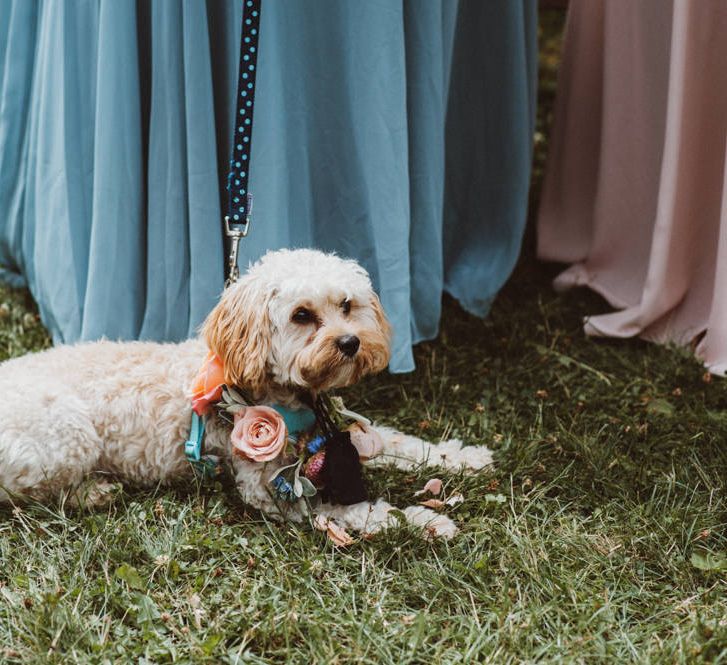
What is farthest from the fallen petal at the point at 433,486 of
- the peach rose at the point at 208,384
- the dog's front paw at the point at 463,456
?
the peach rose at the point at 208,384

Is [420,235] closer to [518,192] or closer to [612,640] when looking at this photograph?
[518,192]

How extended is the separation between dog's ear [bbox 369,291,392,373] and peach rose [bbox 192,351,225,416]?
424mm

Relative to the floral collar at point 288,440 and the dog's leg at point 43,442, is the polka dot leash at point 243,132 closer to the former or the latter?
the floral collar at point 288,440

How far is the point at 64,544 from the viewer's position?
7.63 feet

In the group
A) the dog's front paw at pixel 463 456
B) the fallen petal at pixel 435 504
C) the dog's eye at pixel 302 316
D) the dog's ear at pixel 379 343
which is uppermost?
the dog's eye at pixel 302 316

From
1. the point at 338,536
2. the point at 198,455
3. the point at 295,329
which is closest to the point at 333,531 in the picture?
the point at 338,536

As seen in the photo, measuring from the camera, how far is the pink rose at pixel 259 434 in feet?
7.30

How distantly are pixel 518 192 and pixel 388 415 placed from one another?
136 cm

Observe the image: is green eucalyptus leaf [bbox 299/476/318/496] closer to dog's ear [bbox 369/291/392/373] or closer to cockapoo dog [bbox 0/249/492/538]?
cockapoo dog [bbox 0/249/492/538]

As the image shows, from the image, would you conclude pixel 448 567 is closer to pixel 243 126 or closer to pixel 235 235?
pixel 235 235

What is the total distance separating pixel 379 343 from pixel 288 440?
0.39 m

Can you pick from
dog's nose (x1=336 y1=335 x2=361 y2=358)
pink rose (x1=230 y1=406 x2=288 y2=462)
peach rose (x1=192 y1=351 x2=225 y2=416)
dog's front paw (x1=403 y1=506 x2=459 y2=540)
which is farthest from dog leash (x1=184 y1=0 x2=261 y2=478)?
dog's front paw (x1=403 y1=506 x2=459 y2=540)

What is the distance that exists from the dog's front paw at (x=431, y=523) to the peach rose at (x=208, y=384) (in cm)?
65

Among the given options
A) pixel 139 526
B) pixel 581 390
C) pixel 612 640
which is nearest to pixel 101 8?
pixel 139 526
